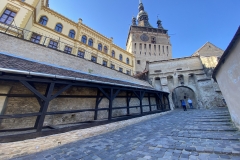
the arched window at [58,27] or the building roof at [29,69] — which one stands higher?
the arched window at [58,27]

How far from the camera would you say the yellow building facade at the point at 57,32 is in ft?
27.2

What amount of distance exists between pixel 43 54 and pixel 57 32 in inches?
257

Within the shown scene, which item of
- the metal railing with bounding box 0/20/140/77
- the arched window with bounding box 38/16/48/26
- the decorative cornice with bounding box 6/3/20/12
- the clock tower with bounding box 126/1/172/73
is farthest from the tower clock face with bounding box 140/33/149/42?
the decorative cornice with bounding box 6/3/20/12

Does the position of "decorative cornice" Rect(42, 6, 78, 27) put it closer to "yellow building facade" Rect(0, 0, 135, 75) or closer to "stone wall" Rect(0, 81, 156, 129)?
"yellow building facade" Rect(0, 0, 135, 75)

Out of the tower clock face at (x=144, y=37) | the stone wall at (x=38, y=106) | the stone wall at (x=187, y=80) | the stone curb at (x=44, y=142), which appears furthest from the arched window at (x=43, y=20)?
the tower clock face at (x=144, y=37)

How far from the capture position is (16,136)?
2732mm

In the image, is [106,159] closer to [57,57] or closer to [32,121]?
[32,121]

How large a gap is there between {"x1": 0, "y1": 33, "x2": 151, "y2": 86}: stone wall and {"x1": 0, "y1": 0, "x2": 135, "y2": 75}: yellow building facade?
41.0 inches

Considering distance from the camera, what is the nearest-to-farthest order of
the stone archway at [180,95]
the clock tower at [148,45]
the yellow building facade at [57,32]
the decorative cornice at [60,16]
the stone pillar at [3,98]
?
the stone pillar at [3,98] → the yellow building facade at [57,32] → the decorative cornice at [60,16] → the stone archway at [180,95] → the clock tower at [148,45]

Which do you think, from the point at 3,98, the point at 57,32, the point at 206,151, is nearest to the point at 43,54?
the point at 3,98

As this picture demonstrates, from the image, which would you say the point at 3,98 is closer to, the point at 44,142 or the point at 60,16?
the point at 44,142

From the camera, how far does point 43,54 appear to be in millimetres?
6609

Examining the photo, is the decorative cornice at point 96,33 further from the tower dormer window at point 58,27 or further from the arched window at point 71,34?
the tower dormer window at point 58,27

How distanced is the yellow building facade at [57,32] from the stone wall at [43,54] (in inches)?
41.0
